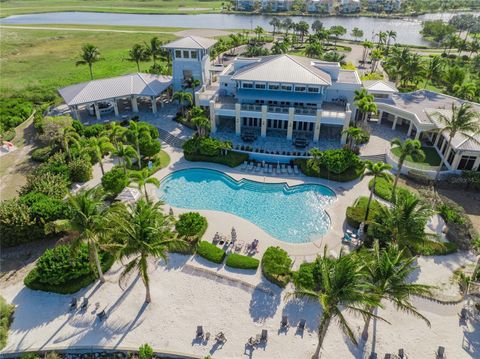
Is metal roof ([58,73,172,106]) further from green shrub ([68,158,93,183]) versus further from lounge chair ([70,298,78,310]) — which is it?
lounge chair ([70,298,78,310])

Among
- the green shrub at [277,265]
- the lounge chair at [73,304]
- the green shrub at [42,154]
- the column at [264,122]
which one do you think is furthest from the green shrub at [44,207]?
the column at [264,122]

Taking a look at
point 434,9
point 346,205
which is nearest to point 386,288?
point 346,205

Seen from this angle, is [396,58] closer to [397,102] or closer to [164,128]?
[397,102]

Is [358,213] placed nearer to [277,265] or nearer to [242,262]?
[277,265]

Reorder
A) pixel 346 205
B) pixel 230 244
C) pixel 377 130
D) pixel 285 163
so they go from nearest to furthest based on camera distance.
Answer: pixel 230 244, pixel 346 205, pixel 285 163, pixel 377 130

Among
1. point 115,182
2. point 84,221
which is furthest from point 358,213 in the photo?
point 115,182

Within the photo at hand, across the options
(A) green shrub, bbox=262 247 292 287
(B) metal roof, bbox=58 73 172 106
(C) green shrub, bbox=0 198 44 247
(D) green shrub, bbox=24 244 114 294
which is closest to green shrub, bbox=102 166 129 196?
(C) green shrub, bbox=0 198 44 247
